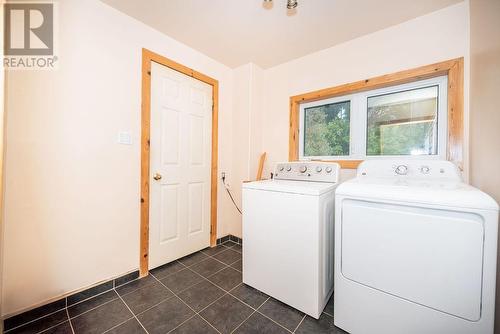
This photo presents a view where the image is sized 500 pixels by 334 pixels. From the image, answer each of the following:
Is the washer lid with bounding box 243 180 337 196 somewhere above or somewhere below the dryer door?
above

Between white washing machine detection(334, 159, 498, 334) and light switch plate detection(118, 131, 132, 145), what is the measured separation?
1.75 metres

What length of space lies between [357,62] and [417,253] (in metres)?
1.77

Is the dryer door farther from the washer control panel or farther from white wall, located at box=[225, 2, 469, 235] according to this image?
white wall, located at box=[225, 2, 469, 235]

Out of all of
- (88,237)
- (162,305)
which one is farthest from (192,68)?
(162,305)

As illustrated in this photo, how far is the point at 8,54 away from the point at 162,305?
78.1 inches

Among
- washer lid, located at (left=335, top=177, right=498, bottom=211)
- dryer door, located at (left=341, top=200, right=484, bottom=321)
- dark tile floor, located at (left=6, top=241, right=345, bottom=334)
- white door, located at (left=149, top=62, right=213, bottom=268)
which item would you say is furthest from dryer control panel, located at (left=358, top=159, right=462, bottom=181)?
white door, located at (left=149, top=62, right=213, bottom=268)

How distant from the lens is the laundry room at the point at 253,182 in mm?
1063

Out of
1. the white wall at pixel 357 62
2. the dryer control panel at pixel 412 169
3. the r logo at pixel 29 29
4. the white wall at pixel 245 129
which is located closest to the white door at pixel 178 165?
the white wall at pixel 245 129

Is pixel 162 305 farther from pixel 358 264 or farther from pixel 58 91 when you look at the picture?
pixel 58 91

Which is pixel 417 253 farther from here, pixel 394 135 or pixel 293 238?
pixel 394 135

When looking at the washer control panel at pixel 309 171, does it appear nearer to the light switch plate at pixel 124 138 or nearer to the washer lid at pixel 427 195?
the washer lid at pixel 427 195

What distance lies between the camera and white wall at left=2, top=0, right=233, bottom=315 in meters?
1.25

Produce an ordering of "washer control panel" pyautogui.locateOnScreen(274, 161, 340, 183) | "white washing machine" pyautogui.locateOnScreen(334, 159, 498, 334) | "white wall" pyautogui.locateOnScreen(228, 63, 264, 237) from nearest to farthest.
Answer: "white washing machine" pyautogui.locateOnScreen(334, 159, 498, 334) < "washer control panel" pyautogui.locateOnScreen(274, 161, 340, 183) < "white wall" pyautogui.locateOnScreen(228, 63, 264, 237)

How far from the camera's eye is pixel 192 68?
2.21 m
